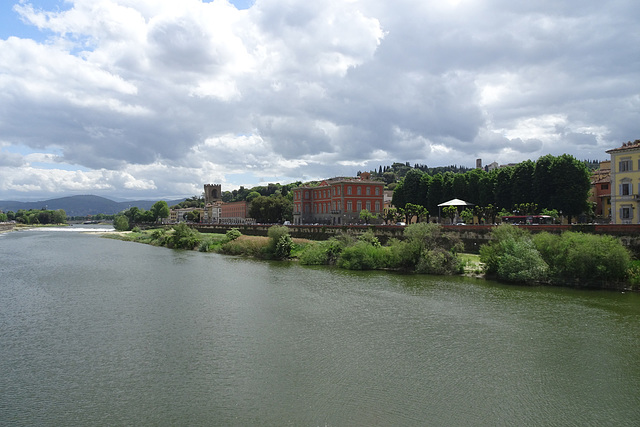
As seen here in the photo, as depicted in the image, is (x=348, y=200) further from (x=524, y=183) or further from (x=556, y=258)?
(x=556, y=258)

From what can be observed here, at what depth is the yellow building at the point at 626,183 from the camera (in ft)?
122

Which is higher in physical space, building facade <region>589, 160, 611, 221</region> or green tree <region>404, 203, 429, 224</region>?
building facade <region>589, 160, 611, 221</region>

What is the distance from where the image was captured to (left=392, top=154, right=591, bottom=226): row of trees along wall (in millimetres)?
46688

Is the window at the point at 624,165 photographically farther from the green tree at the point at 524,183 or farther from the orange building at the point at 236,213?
the orange building at the point at 236,213

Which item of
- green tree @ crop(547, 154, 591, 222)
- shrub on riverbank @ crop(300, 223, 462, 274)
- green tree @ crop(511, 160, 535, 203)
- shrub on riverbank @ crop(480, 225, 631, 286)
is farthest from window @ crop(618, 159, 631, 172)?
shrub on riverbank @ crop(300, 223, 462, 274)

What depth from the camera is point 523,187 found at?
50.8 metres

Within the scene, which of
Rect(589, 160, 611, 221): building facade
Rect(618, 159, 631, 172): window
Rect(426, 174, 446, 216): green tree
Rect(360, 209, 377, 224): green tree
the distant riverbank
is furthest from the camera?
Rect(360, 209, 377, 224): green tree

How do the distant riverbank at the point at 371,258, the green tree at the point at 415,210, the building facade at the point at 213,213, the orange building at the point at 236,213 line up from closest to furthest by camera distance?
the distant riverbank at the point at 371,258, the green tree at the point at 415,210, the orange building at the point at 236,213, the building facade at the point at 213,213

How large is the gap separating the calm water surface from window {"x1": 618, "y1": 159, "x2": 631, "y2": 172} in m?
16.9

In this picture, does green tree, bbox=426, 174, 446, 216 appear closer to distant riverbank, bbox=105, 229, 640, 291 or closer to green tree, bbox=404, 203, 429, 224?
green tree, bbox=404, 203, 429, 224

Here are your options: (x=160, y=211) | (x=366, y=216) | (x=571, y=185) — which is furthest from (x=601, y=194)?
(x=160, y=211)

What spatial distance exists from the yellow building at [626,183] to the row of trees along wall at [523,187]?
25.7 feet

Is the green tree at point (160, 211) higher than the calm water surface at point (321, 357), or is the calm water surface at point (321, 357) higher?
the green tree at point (160, 211)

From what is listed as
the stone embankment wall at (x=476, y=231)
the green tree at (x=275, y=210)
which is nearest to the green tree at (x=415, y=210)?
the stone embankment wall at (x=476, y=231)
